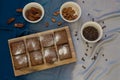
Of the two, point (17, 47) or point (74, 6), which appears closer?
point (17, 47)

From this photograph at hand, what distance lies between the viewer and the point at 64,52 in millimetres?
1263

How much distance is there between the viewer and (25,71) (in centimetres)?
124

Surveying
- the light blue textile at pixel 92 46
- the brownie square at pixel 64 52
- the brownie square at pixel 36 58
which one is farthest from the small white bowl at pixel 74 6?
the brownie square at pixel 36 58

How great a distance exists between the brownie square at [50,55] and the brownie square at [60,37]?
50 millimetres

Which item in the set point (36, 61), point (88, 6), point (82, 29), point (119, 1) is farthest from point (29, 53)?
point (119, 1)

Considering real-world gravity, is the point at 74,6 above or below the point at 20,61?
above

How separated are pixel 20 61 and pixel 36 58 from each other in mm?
79

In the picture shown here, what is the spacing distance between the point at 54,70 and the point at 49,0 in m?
0.39

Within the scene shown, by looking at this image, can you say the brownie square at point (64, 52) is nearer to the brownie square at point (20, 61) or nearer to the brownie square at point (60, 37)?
the brownie square at point (60, 37)

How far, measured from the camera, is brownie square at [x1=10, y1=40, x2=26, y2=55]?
49.4 inches

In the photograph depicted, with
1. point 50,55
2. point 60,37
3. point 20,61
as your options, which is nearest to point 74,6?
point 60,37

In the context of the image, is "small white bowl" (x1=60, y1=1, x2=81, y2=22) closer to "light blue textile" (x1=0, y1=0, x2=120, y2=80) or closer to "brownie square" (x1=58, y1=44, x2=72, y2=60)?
"light blue textile" (x1=0, y1=0, x2=120, y2=80)

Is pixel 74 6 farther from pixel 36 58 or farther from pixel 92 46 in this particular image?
pixel 36 58

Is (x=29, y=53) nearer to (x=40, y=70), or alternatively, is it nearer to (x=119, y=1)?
(x=40, y=70)
